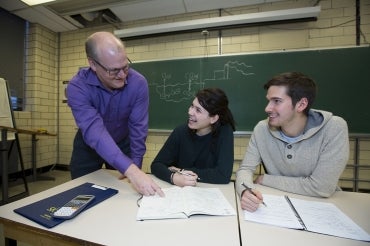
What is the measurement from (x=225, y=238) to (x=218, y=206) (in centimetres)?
23

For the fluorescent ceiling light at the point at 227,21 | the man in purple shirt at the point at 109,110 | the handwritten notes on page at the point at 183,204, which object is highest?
the fluorescent ceiling light at the point at 227,21

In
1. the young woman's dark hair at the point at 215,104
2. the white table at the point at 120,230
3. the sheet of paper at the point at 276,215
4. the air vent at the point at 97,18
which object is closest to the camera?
the white table at the point at 120,230

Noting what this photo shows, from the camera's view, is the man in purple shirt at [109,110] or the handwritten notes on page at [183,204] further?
the man in purple shirt at [109,110]

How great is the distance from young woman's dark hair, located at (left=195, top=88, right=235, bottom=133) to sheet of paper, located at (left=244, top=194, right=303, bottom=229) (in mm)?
710

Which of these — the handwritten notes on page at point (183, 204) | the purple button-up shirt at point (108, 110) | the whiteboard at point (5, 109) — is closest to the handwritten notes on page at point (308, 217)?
the handwritten notes on page at point (183, 204)

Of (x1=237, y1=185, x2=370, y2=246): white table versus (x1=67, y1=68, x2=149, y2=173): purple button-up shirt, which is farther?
(x1=67, y1=68, x2=149, y2=173): purple button-up shirt

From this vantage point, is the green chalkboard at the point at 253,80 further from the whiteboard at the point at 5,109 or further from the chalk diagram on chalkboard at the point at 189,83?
the whiteboard at the point at 5,109

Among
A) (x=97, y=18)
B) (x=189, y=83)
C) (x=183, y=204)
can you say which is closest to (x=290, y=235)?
(x=183, y=204)

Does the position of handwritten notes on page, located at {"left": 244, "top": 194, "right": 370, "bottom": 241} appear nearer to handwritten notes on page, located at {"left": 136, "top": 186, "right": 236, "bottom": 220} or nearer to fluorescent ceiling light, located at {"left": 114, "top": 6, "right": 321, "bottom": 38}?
handwritten notes on page, located at {"left": 136, "top": 186, "right": 236, "bottom": 220}

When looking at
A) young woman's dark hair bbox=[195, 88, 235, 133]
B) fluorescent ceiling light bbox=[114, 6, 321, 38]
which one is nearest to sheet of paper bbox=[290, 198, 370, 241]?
young woman's dark hair bbox=[195, 88, 235, 133]

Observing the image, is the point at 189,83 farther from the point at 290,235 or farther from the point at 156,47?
the point at 290,235

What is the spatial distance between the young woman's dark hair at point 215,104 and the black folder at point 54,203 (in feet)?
2.72

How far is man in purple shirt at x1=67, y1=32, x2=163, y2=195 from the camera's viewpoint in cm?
119

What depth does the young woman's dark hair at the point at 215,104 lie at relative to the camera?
1.57 metres
